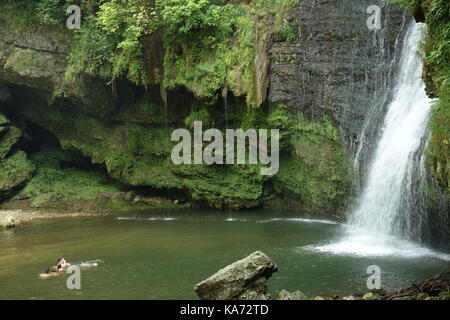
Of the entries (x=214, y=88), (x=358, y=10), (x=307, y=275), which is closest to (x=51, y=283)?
(x=307, y=275)

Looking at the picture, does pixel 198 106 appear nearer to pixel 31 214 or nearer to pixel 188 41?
pixel 188 41

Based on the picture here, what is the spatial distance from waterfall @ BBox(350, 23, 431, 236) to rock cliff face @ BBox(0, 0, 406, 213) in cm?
57

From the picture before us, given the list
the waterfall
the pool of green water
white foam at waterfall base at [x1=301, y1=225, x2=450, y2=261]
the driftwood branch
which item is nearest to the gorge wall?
the waterfall

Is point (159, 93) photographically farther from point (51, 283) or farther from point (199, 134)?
point (51, 283)

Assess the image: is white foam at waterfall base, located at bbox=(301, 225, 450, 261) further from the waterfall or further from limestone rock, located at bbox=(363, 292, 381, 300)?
limestone rock, located at bbox=(363, 292, 381, 300)

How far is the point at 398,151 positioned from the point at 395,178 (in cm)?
82

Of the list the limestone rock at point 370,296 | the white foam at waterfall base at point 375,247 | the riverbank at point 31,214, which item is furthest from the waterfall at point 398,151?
the riverbank at point 31,214

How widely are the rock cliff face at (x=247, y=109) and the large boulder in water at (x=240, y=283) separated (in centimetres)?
821

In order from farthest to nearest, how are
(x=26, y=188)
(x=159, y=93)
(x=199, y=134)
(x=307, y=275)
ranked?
(x=26, y=188) → (x=159, y=93) → (x=199, y=134) → (x=307, y=275)

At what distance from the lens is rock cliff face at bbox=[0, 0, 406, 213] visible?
55.8ft

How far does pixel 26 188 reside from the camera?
77.6 feet

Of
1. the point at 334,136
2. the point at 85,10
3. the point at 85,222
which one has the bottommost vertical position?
the point at 85,222

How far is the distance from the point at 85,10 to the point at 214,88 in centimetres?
794

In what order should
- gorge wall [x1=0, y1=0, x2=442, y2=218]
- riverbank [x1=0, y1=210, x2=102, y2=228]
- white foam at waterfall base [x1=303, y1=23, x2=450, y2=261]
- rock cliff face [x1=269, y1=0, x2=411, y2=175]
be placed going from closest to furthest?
white foam at waterfall base [x1=303, y1=23, x2=450, y2=261], rock cliff face [x1=269, y1=0, x2=411, y2=175], gorge wall [x1=0, y1=0, x2=442, y2=218], riverbank [x1=0, y1=210, x2=102, y2=228]
